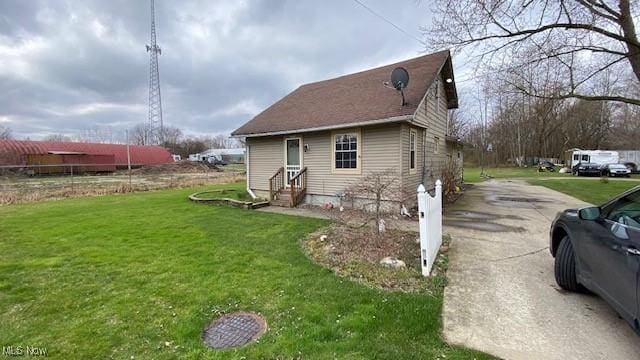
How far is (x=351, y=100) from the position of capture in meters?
11.2

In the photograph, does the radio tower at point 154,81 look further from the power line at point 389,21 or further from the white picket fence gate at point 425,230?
the white picket fence gate at point 425,230

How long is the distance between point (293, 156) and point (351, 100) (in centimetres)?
291

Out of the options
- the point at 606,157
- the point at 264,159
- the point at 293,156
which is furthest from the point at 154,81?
the point at 606,157

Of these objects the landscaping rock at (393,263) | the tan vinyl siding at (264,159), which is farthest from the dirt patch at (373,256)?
the tan vinyl siding at (264,159)

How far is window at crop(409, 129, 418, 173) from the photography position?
31.6ft

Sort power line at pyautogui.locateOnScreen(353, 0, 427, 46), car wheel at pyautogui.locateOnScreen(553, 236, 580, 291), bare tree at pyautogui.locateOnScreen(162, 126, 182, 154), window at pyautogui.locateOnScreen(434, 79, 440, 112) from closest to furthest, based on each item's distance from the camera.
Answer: car wheel at pyautogui.locateOnScreen(553, 236, 580, 291) → power line at pyautogui.locateOnScreen(353, 0, 427, 46) → window at pyautogui.locateOnScreen(434, 79, 440, 112) → bare tree at pyautogui.locateOnScreen(162, 126, 182, 154)

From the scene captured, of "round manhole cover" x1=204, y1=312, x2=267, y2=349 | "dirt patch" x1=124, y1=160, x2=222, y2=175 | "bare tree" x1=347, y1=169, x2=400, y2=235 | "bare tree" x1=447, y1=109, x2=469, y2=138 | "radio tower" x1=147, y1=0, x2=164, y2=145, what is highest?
"radio tower" x1=147, y1=0, x2=164, y2=145

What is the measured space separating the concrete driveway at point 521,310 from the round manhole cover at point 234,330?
1.86 m

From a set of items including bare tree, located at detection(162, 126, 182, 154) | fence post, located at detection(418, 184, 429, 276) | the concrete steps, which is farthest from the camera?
bare tree, located at detection(162, 126, 182, 154)

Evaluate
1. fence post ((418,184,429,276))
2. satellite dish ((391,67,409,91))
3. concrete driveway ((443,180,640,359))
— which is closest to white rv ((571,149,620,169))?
satellite dish ((391,67,409,91))

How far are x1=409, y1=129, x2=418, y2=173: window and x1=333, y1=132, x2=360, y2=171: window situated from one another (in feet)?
5.25

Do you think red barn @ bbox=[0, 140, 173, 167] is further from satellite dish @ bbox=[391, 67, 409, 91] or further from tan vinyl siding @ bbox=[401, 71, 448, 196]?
satellite dish @ bbox=[391, 67, 409, 91]

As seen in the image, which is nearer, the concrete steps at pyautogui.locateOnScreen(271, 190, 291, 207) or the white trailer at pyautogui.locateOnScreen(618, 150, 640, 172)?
the concrete steps at pyautogui.locateOnScreen(271, 190, 291, 207)

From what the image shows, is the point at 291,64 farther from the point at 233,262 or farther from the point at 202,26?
the point at 233,262
